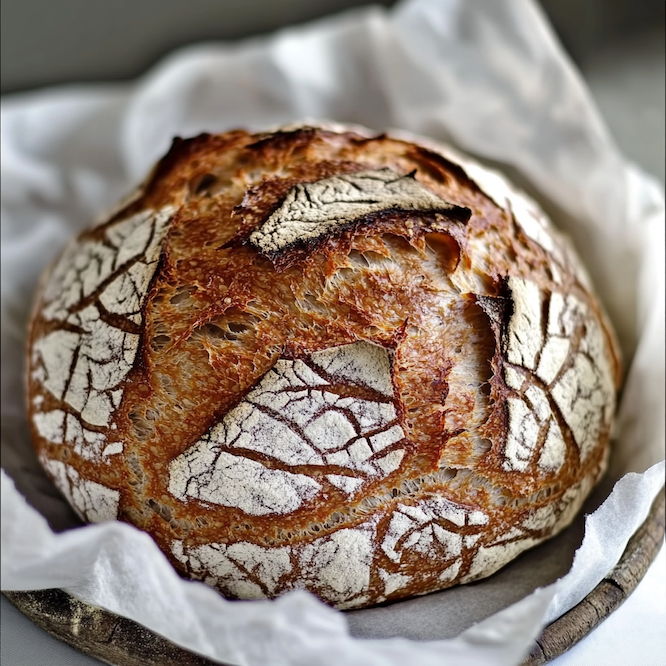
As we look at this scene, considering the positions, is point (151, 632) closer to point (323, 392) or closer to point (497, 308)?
point (323, 392)

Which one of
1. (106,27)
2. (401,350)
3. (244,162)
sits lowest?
(401,350)

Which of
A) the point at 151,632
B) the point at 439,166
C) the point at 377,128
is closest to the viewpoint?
the point at 151,632

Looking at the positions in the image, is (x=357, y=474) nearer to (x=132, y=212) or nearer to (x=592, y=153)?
(x=132, y=212)

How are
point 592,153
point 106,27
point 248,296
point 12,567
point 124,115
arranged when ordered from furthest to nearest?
point 106,27
point 124,115
point 592,153
point 248,296
point 12,567

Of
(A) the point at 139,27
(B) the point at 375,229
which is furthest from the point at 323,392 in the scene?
(A) the point at 139,27

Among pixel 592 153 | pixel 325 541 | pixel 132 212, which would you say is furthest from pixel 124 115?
A: pixel 325 541
